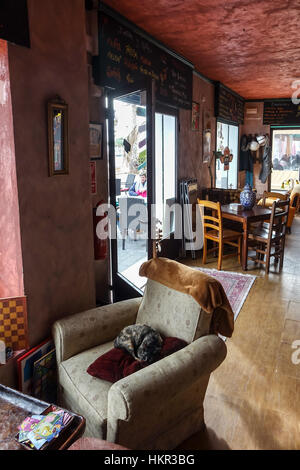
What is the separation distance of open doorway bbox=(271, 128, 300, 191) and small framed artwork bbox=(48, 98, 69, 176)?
978 cm

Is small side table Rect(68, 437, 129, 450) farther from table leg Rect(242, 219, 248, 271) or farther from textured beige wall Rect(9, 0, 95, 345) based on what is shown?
table leg Rect(242, 219, 248, 271)

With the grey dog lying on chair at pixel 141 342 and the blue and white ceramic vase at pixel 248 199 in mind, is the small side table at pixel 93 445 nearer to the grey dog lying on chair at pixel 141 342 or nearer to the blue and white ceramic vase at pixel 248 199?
the grey dog lying on chair at pixel 141 342

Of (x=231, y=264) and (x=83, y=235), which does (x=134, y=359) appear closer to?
(x=83, y=235)

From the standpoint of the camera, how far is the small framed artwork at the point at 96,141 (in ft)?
10.3

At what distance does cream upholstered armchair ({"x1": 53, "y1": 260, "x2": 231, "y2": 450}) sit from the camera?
173cm

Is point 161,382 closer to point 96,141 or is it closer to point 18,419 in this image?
point 18,419

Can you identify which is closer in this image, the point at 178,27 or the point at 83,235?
the point at 83,235

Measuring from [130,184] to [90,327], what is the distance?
1773 millimetres

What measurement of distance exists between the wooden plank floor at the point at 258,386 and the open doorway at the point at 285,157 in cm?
802

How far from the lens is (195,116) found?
5.88 m

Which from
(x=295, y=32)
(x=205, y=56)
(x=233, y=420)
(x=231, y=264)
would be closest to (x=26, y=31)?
(x=233, y=420)

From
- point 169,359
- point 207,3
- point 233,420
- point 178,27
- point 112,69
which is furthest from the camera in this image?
point 178,27

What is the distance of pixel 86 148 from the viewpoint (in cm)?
258

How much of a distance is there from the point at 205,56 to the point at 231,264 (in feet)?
9.43
